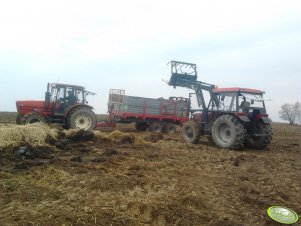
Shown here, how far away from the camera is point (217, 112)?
13.5m

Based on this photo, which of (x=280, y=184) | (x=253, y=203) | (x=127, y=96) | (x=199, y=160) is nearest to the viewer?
(x=253, y=203)

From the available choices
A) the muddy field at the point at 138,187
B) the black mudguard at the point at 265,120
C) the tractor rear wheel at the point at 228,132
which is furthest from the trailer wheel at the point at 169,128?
the muddy field at the point at 138,187

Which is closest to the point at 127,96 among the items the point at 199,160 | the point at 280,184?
the point at 199,160

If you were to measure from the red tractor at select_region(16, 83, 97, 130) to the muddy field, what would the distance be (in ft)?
15.9

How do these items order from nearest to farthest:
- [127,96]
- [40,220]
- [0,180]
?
[40,220], [0,180], [127,96]

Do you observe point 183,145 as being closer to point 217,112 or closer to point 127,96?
point 217,112

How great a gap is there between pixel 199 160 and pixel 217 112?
14.2 ft

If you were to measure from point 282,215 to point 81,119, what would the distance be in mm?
11315

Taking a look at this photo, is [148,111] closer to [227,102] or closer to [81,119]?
[81,119]

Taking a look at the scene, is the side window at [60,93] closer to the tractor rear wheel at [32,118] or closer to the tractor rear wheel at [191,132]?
the tractor rear wheel at [32,118]

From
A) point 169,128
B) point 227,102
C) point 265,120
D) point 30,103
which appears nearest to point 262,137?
point 265,120

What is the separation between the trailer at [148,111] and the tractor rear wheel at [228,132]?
6.60 m

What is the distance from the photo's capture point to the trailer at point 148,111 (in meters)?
18.5

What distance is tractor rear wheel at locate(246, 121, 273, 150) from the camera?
1277 cm
